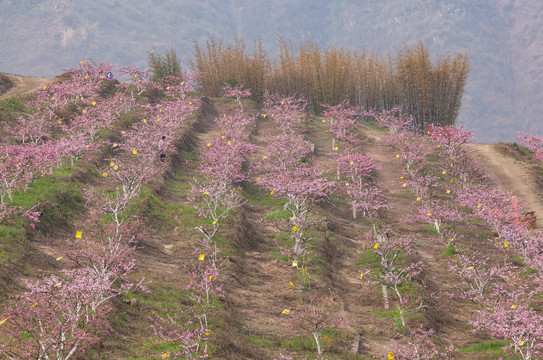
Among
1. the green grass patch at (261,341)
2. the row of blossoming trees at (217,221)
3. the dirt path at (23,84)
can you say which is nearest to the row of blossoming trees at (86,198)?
the row of blossoming trees at (217,221)

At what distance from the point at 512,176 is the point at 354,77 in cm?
2190

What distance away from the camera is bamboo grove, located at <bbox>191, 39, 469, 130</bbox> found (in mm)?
50250

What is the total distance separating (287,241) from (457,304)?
7.07 m

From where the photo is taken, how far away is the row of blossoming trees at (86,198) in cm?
944

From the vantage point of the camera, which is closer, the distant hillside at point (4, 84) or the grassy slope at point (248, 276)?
the grassy slope at point (248, 276)

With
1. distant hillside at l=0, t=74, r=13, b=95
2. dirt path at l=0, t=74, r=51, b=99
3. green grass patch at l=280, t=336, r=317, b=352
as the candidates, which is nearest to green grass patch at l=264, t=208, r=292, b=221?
green grass patch at l=280, t=336, r=317, b=352

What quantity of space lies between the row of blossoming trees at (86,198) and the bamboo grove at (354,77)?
11720 millimetres

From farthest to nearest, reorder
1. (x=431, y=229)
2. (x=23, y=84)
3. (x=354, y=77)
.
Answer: (x=354, y=77), (x=23, y=84), (x=431, y=229)

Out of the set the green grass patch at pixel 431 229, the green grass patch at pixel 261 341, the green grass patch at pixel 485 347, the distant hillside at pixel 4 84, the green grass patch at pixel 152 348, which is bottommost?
the green grass patch at pixel 485 347

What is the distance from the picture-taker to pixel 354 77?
54844mm

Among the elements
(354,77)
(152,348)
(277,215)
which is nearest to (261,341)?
(152,348)

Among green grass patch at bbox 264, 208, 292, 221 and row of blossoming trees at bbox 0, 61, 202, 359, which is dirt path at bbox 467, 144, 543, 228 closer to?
green grass patch at bbox 264, 208, 292, 221

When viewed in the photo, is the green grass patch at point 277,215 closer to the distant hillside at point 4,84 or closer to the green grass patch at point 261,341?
the green grass patch at point 261,341

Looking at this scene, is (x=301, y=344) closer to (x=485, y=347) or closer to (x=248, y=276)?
(x=248, y=276)
